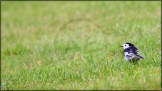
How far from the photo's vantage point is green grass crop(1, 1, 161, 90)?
9023mm

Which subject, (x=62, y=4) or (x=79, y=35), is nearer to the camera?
(x=79, y=35)

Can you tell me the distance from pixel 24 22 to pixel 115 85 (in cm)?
1401

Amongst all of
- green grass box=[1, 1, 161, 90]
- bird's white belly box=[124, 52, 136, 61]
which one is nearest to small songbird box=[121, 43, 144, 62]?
bird's white belly box=[124, 52, 136, 61]

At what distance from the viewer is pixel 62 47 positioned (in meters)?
14.2

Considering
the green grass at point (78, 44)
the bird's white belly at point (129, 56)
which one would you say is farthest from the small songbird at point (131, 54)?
the green grass at point (78, 44)

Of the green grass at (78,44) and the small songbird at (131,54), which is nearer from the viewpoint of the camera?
the green grass at (78,44)

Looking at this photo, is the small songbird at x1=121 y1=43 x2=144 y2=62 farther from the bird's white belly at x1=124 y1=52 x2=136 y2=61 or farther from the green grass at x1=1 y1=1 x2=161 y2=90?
the green grass at x1=1 y1=1 x2=161 y2=90

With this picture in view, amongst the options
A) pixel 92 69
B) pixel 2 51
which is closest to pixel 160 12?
pixel 2 51

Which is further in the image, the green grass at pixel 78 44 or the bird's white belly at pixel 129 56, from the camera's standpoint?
the bird's white belly at pixel 129 56

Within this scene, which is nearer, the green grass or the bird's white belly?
the green grass

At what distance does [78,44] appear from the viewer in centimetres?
1430

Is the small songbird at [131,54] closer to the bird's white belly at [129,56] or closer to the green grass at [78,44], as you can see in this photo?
the bird's white belly at [129,56]

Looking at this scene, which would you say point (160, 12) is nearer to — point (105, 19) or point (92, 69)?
point (105, 19)

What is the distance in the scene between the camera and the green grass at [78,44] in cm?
902
